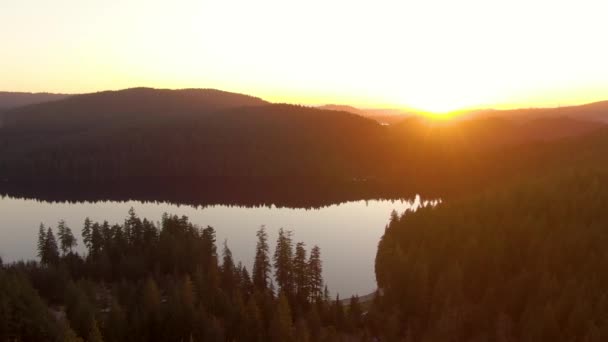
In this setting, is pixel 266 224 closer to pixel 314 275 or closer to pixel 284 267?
pixel 284 267

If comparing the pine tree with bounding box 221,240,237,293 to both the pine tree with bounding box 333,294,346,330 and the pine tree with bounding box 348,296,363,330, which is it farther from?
the pine tree with bounding box 348,296,363,330

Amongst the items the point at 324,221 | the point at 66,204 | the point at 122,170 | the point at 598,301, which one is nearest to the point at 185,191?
the point at 66,204

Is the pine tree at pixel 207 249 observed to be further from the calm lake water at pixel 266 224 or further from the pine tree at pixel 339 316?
the pine tree at pixel 339 316

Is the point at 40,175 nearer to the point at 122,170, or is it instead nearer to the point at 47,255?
the point at 122,170

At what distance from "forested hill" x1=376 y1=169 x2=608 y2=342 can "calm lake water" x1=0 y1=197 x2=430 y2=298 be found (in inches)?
375

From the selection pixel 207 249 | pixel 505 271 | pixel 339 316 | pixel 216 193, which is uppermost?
pixel 505 271

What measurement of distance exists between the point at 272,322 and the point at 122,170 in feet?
575

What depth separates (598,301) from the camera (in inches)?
1732

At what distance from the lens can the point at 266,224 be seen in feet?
371

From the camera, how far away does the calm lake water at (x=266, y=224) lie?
79.1m

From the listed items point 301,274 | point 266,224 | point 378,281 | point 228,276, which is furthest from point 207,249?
point 266,224

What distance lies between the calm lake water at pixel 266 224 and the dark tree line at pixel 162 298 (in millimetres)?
12659

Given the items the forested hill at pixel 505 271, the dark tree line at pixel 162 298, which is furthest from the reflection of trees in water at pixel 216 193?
the dark tree line at pixel 162 298

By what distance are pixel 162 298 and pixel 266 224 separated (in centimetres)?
5824
